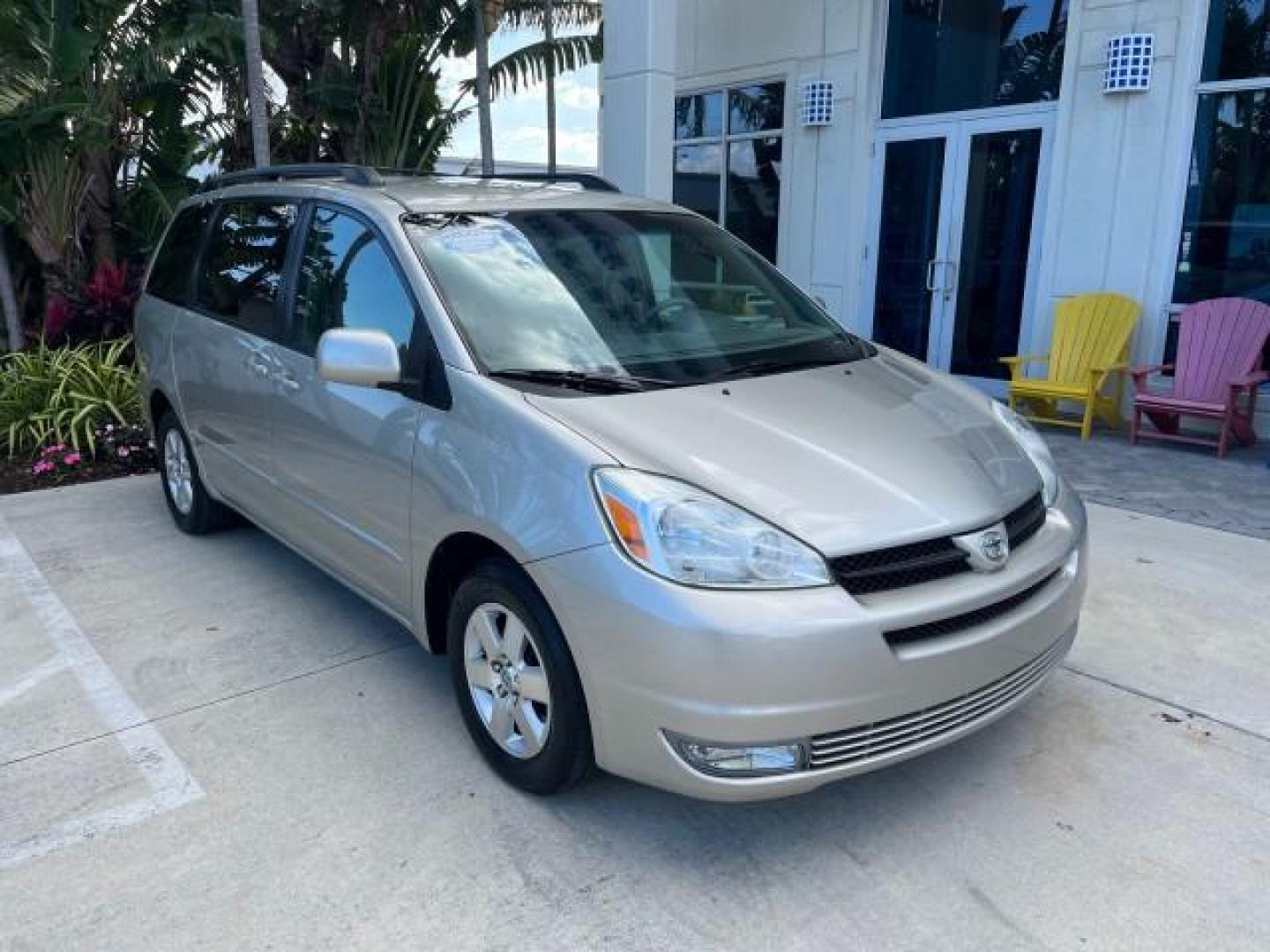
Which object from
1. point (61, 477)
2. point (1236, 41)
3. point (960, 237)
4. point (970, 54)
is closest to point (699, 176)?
point (970, 54)

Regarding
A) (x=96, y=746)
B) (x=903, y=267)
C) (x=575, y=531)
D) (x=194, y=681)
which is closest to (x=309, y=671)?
(x=194, y=681)

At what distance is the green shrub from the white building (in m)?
4.23

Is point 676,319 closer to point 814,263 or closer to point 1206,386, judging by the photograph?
point 1206,386

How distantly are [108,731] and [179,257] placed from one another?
109 inches

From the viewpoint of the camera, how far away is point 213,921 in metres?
2.37

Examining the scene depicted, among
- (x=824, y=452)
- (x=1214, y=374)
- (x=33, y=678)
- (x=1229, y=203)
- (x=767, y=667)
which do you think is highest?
(x=1229, y=203)

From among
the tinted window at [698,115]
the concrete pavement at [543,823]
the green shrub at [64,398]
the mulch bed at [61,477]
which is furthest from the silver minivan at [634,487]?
the tinted window at [698,115]

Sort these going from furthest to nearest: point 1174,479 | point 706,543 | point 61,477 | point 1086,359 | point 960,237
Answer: point 960,237 < point 1086,359 < point 61,477 < point 1174,479 < point 706,543

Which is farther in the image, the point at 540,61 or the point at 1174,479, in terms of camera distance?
the point at 540,61

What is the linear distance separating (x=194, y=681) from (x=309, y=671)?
0.40m

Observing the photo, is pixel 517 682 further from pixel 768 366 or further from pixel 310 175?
pixel 310 175

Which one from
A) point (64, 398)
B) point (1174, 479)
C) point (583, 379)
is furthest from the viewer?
point (64, 398)

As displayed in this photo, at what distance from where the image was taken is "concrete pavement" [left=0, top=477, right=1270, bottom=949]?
2352mm

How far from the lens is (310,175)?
425 cm
